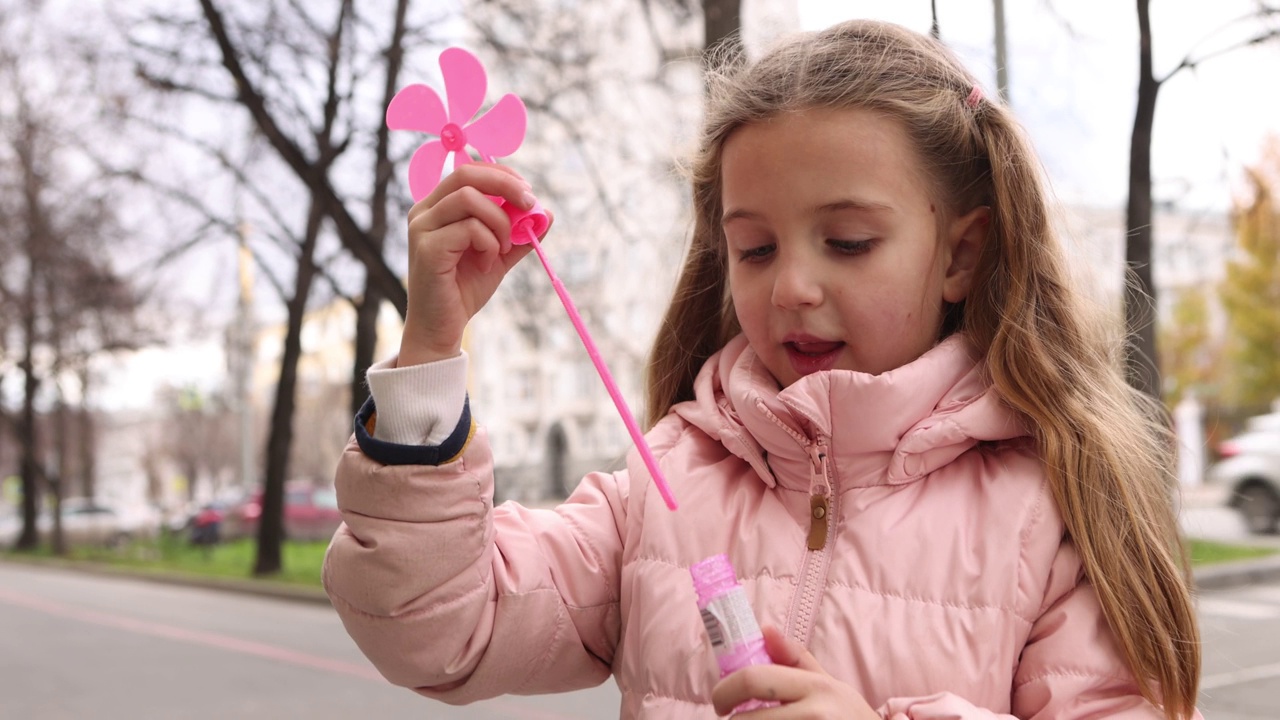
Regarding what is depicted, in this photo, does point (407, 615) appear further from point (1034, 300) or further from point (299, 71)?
point (299, 71)

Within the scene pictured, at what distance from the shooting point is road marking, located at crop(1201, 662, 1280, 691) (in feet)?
21.0

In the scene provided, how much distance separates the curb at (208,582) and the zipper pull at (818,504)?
26.2ft

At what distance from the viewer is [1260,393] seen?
2888 cm

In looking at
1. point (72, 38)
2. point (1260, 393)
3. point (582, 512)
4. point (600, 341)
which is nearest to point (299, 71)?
point (72, 38)

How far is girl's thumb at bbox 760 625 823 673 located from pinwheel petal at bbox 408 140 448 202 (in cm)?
72

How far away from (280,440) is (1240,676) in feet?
37.0

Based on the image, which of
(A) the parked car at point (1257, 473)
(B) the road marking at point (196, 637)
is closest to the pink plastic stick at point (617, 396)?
(B) the road marking at point (196, 637)

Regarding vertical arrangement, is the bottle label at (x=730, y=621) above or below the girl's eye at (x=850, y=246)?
below

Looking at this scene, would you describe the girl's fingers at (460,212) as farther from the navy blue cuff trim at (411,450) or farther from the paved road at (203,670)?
the paved road at (203,670)

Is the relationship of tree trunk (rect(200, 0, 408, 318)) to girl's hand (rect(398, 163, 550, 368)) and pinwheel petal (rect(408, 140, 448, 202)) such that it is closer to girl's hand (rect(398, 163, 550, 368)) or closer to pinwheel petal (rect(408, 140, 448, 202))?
pinwheel petal (rect(408, 140, 448, 202))

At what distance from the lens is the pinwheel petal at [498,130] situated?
5.28ft

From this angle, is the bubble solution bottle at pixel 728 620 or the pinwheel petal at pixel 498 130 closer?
the bubble solution bottle at pixel 728 620

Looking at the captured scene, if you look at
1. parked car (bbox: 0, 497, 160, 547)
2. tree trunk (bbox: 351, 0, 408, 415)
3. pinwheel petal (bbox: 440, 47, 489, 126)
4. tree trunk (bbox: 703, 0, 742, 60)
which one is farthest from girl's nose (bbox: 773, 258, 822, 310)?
parked car (bbox: 0, 497, 160, 547)

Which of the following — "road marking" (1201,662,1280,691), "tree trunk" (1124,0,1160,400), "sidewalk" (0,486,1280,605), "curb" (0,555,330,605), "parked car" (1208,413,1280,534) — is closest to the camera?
"tree trunk" (1124,0,1160,400)
